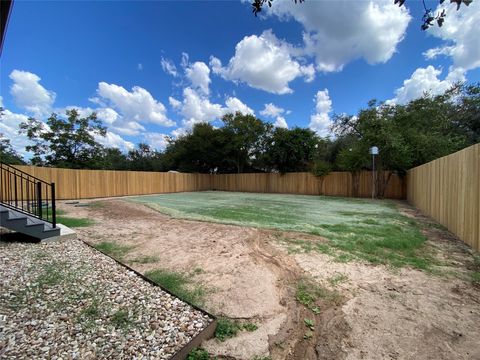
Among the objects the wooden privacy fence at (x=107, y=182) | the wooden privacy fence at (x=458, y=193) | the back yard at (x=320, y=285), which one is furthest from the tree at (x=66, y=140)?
the wooden privacy fence at (x=458, y=193)

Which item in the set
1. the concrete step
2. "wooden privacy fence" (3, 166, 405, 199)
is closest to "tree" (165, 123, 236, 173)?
"wooden privacy fence" (3, 166, 405, 199)

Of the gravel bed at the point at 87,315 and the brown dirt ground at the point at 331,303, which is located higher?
the gravel bed at the point at 87,315

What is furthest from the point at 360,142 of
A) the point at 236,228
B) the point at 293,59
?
the point at 236,228

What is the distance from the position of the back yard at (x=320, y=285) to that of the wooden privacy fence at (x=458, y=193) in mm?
319

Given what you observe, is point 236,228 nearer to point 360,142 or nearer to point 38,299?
point 38,299

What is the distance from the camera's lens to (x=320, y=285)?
8.73ft

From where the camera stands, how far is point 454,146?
10375mm

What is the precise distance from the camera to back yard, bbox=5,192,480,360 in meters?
1.74

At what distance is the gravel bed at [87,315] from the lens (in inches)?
62.0

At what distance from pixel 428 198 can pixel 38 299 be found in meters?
9.05

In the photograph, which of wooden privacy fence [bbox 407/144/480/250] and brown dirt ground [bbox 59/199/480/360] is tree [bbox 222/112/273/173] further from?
brown dirt ground [bbox 59/199/480/360]

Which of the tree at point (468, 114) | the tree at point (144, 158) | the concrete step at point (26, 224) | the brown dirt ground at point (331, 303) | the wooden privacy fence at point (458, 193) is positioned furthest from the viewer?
the tree at point (144, 158)

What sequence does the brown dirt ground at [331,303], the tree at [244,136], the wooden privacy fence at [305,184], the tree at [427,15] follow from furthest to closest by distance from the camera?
the tree at [244,136] < the wooden privacy fence at [305,184] < the brown dirt ground at [331,303] < the tree at [427,15]

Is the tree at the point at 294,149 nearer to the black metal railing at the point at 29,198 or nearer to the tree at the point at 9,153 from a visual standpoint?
the black metal railing at the point at 29,198
